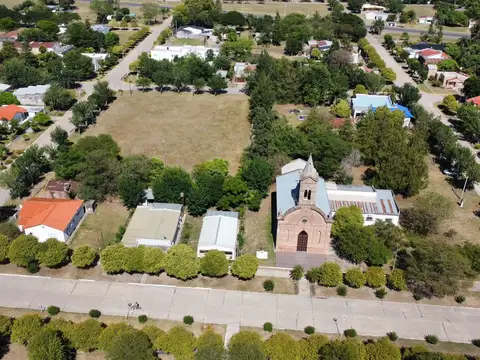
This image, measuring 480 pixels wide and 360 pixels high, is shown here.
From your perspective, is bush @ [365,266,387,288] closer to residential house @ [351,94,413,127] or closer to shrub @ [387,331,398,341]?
shrub @ [387,331,398,341]

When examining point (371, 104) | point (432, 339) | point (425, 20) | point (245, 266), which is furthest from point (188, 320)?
point (425, 20)

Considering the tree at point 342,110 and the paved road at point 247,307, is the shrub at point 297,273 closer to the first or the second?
the paved road at point 247,307

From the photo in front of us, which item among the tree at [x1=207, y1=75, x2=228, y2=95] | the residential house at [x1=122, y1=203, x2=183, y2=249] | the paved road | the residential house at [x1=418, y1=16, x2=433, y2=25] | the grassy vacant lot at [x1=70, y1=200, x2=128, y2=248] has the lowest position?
the residential house at [x1=418, y1=16, x2=433, y2=25]

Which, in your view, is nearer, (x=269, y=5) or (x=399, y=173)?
(x=399, y=173)

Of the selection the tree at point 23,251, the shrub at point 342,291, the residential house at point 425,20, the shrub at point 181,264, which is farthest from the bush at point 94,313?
the residential house at point 425,20

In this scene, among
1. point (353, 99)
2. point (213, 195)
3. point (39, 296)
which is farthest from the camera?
point (353, 99)

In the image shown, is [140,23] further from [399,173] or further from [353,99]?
[399,173]

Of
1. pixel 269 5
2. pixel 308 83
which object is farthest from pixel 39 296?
pixel 269 5

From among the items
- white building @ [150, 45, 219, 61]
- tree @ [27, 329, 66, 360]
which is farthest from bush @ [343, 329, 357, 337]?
white building @ [150, 45, 219, 61]
